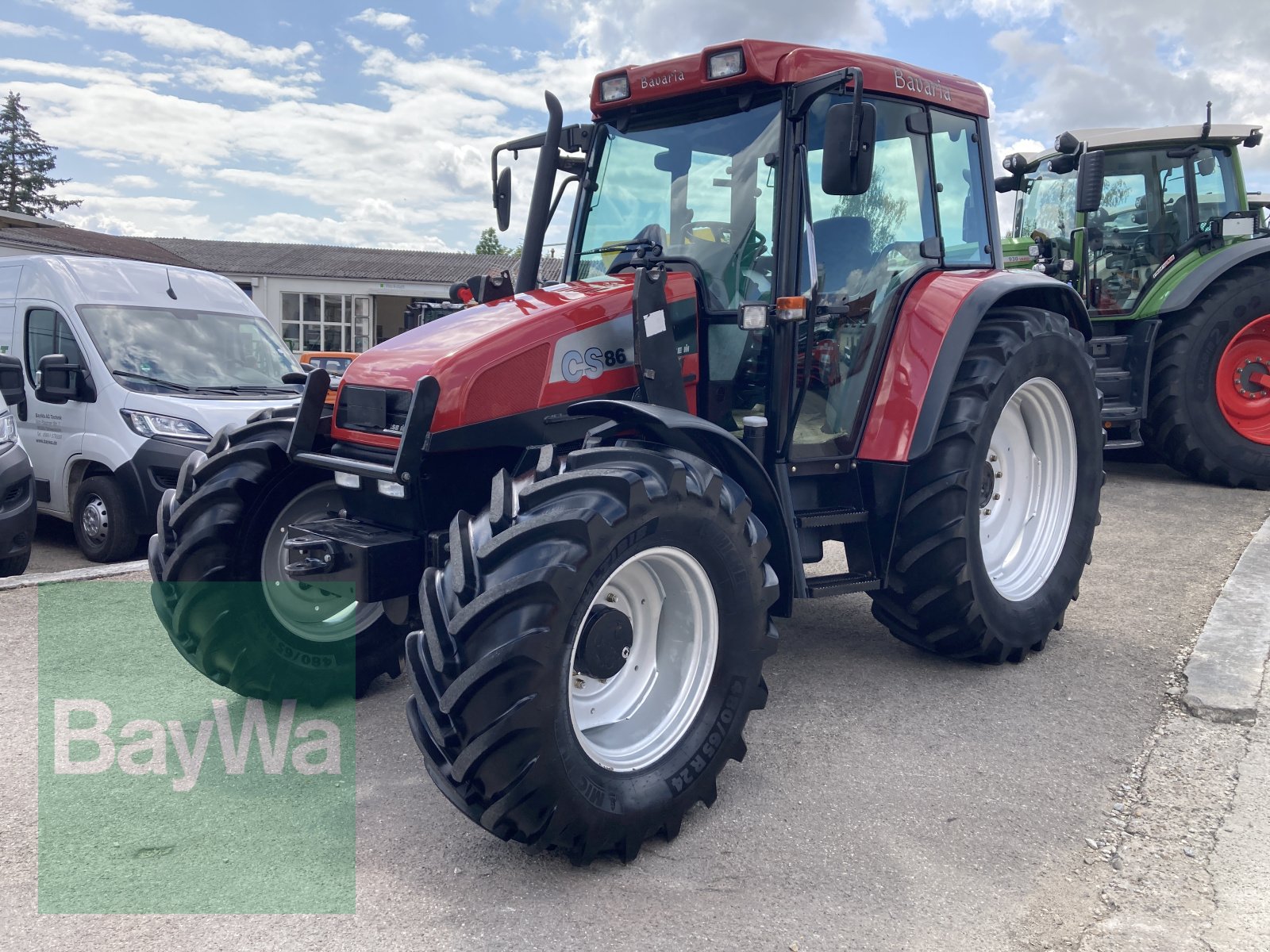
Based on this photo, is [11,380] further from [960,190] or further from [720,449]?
[960,190]

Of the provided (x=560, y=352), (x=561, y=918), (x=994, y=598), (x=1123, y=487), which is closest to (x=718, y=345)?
(x=560, y=352)

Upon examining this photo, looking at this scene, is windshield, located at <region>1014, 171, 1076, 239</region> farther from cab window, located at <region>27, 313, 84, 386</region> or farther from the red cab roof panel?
cab window, located at <region>27, 313, 84, 386</region>

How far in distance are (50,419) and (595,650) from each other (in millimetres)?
6308

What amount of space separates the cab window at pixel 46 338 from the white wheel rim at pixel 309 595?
4.60 m

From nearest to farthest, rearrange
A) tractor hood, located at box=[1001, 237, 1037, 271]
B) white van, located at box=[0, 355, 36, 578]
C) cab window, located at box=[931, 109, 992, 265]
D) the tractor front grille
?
the tractor front grille, cab window, located at box=[931, 109, 992, 265], white van, located at box=[0, 355, 36, 578], tractor hood, located at box=[1001, 237, 1037, 271]

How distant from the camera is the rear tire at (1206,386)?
29.4ft

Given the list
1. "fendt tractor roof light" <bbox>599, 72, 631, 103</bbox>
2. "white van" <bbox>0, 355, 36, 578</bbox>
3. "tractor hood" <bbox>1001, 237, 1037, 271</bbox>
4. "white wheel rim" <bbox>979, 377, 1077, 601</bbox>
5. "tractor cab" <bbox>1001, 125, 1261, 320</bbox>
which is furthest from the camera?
"tractor hood" <bbox>1001, 237, 1037, 271</bbox>

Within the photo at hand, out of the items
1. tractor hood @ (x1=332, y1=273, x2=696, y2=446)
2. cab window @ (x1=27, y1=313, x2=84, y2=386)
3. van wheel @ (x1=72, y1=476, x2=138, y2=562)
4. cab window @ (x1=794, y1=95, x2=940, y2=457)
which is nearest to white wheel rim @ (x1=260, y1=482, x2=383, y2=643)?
tractor hood @ (x1=332, y1=273, x2=696, y2=446)

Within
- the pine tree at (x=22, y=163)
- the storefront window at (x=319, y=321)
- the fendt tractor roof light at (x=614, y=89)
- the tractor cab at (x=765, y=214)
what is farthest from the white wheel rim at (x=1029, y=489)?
the pine tree at (x=22, y=163)

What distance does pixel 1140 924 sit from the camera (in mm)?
2709

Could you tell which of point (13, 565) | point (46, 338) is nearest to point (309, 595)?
point (13, 565)

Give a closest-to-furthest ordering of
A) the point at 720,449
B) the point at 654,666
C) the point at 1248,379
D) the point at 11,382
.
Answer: the point at 654,666 < the point at 720,449 < the point at 11,382 < the point at 1248,379

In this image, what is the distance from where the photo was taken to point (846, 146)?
3607 millimetres

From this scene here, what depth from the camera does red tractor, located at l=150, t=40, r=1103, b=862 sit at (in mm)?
2881
